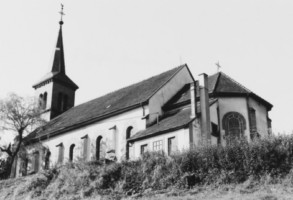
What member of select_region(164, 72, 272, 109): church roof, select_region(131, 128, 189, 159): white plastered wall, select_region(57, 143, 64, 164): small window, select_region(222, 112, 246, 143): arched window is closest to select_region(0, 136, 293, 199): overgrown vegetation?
select_region(131, 128, 189, 159): white plastered wall

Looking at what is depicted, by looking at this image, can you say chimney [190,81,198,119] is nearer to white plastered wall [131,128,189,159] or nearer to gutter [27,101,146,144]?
white plastered wall [131,128,189,159]

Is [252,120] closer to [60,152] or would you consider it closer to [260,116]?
[260,116]

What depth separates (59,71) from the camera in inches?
2085

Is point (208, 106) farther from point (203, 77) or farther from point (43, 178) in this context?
point (43, 178)

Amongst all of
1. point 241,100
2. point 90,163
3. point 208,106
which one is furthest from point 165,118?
point 90,163

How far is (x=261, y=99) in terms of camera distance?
33.8 meters

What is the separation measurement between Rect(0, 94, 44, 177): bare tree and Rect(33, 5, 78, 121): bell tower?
10333mm

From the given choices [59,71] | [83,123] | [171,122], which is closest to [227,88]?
[171,122]

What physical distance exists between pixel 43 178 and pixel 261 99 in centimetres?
1861

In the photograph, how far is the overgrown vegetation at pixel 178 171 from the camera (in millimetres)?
18297

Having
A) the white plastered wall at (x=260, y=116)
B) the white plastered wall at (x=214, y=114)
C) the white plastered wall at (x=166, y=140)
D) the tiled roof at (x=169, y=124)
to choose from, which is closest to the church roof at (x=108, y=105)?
the tiled roof at (x=169, y=124)

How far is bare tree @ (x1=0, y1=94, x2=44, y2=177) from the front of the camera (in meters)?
37.6

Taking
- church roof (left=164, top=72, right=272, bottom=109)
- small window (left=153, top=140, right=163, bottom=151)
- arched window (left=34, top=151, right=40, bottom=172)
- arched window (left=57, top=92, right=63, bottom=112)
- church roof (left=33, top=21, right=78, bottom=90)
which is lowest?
small window (left=153, top=140, right=163, bottom=151)

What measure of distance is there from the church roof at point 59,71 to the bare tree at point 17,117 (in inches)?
495
